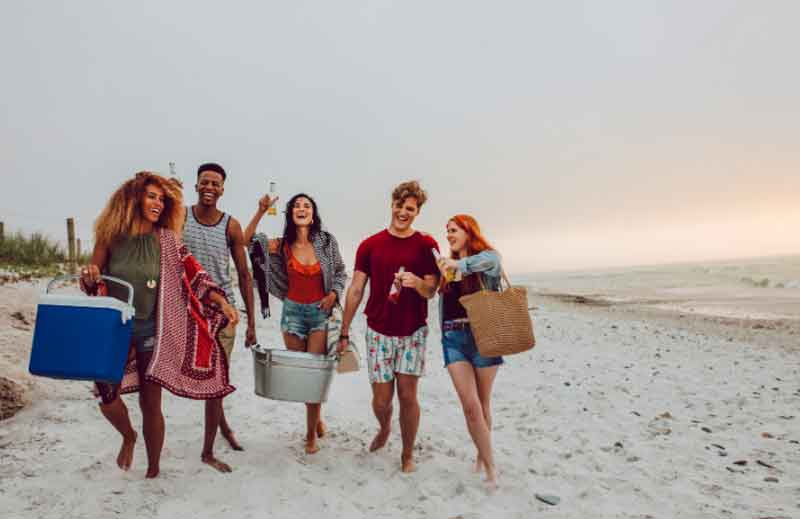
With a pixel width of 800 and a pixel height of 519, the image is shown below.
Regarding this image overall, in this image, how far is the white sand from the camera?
3.43 m

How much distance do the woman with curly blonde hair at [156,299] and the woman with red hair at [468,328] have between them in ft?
4.88

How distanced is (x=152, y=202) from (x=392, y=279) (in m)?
1.69

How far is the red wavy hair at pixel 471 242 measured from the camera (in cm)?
377

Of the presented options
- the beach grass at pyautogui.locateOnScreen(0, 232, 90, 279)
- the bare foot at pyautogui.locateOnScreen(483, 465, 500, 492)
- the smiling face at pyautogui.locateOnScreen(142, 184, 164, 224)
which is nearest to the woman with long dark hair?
the smiling face at pyautogui.locateOnScreen(142, 184, 164, 224)

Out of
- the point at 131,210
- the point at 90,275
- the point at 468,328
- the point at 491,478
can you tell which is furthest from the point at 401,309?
the point at 90,275

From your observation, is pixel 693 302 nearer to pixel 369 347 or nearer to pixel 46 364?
pixel 369 347

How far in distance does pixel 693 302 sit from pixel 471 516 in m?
21.7

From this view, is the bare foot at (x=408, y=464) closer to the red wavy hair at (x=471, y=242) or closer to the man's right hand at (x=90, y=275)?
the red wavy hair at (x=471, y=242)

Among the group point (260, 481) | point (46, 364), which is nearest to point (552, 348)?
point (260, 481)

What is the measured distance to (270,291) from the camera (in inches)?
175

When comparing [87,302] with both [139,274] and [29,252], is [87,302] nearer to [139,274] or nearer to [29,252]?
[139,274]

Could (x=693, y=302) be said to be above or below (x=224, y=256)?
below

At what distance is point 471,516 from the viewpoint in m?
3.39

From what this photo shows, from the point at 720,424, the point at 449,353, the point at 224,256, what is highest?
the point at 224,256
